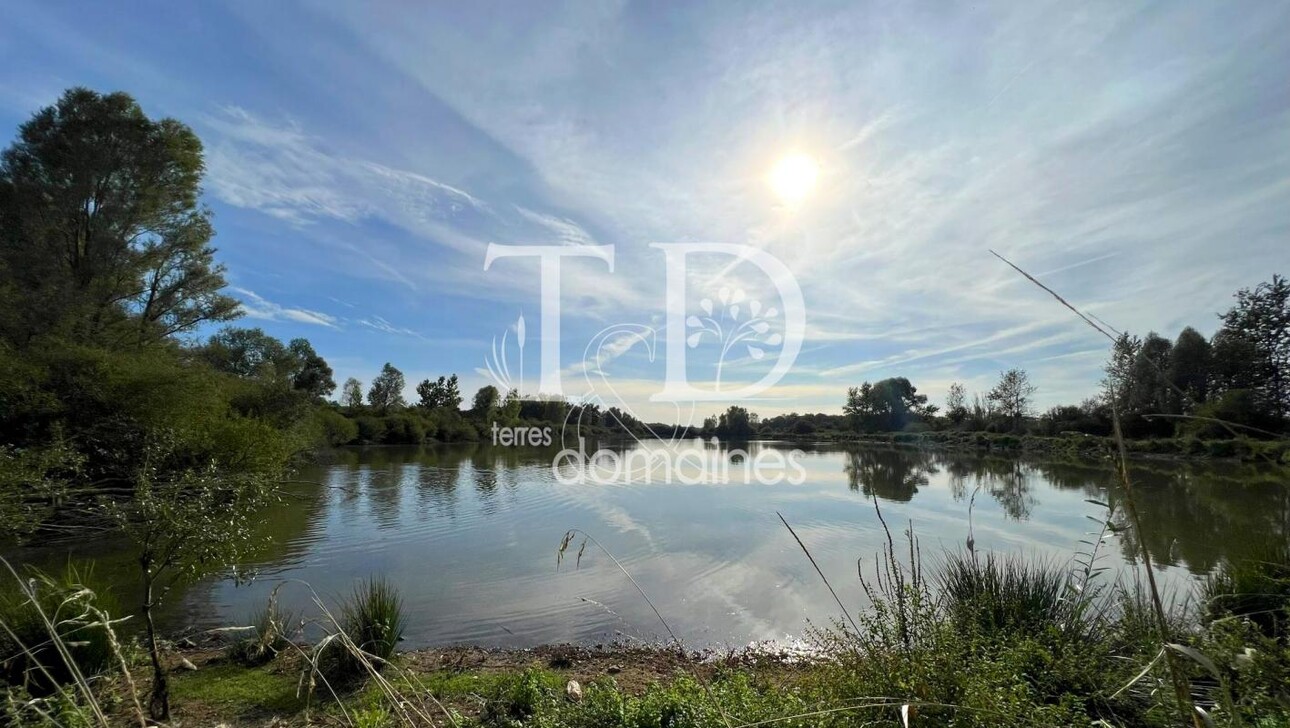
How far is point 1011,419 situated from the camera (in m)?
50.0

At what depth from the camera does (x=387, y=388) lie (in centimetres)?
6538

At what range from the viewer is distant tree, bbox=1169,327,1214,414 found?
33344 mm

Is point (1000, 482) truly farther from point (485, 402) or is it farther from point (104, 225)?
point (485, 402)

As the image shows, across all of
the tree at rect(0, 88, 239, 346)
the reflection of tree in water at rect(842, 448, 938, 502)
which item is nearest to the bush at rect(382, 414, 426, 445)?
the tree at rect(0, 88, 239, 346)

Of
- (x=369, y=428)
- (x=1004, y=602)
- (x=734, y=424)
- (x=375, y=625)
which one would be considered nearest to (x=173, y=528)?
(x=375, y=625)

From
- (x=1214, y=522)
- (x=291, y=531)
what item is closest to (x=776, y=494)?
(x=1214, y=522)

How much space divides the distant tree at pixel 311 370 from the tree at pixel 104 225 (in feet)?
113

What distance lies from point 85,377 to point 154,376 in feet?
4.32

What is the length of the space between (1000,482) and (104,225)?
3534cm

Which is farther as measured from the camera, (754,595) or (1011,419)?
(1011,419)

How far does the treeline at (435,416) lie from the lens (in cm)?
4444

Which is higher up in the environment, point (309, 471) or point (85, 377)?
point (85, 377)

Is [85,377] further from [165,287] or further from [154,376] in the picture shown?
[165,287]

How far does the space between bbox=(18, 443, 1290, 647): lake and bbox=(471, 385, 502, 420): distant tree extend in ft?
117
